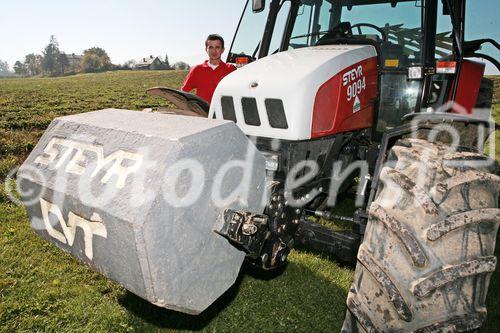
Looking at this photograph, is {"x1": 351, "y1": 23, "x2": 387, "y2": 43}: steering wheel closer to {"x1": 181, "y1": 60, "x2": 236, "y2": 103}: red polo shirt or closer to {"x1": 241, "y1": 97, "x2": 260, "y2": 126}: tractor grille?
{"x1": 241, "y1": 97, "x2": 260, "y2": 126}: tractor grille

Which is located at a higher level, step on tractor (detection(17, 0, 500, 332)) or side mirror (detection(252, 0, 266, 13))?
side mirror (detection(252, 0, 266, 13))

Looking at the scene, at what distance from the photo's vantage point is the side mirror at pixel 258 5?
3.43 m

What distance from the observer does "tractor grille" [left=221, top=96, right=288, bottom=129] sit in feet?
7.50

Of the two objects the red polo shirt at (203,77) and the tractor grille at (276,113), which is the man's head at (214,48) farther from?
the tractor grille at (276,113)

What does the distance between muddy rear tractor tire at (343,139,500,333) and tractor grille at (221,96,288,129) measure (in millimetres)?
770

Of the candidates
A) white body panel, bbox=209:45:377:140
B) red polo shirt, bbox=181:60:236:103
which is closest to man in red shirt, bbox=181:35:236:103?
red polo shirt, bbox=181:60:236:103

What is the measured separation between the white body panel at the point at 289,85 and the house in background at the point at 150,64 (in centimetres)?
10762

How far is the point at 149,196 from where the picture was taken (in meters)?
1.45

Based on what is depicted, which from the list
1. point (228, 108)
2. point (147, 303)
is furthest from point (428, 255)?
point (147, 303)

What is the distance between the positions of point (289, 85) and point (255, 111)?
28 centimetres

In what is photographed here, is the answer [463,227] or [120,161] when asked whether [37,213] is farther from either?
[463,227]

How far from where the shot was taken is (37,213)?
1910mm

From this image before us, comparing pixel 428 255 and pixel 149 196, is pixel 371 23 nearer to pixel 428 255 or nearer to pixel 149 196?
pixel 428 255

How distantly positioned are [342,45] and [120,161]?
2149mm
